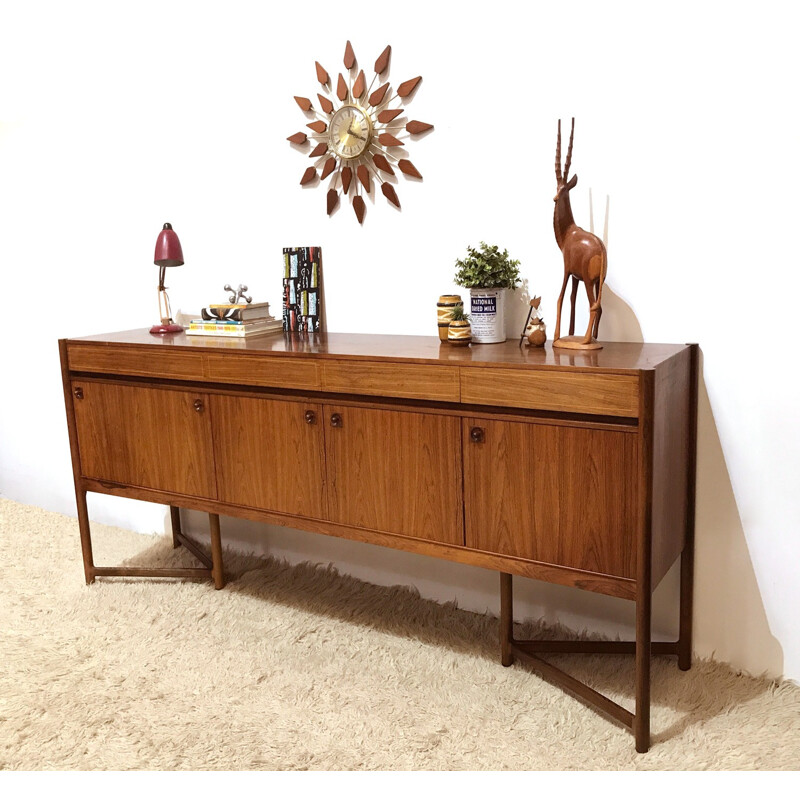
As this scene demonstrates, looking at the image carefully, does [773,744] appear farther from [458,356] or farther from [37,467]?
[37,467]

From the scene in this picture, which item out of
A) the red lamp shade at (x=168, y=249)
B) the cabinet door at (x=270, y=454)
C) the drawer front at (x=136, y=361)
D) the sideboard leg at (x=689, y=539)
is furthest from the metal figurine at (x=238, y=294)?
the sideboard leg at (x=689, y=539)

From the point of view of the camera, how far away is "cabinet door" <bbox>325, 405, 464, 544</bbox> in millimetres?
2107

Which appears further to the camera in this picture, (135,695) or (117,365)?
(117,365)

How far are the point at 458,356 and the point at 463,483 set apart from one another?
329 millimetres

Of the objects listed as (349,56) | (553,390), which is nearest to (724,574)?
(553,390)

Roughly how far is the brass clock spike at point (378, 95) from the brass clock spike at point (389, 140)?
10 centimetres

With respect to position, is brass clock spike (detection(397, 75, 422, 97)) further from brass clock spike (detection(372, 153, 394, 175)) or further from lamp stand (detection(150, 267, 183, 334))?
lamp stand (detection(150, 267, 183, 334))

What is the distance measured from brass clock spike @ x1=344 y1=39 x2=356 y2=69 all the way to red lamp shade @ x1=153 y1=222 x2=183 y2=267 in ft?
2.79

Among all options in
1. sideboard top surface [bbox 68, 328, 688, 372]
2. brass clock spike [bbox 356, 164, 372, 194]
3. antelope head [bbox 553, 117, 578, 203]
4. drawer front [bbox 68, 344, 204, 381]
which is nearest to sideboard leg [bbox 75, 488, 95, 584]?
drawer front [bbox 68, 344, 204, 381]

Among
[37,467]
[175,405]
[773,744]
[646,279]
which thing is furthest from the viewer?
[37,467]

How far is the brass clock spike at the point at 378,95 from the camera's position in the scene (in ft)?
8.08

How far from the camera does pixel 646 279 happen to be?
2189 millimetres

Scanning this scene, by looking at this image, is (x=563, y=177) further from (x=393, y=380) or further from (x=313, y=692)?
(x=313, y=692)

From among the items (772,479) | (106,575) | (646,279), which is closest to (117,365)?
(106,575)
